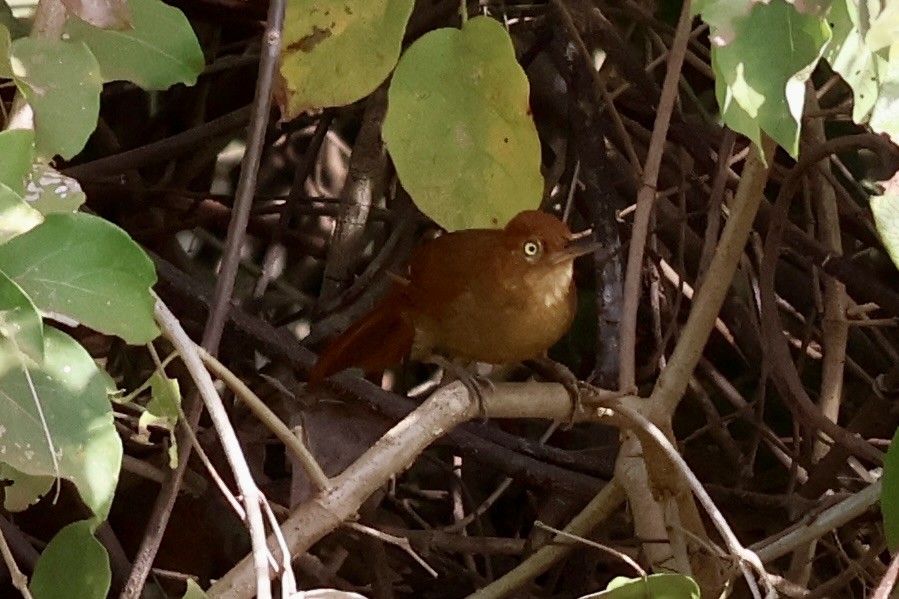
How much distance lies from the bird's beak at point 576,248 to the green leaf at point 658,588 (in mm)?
865

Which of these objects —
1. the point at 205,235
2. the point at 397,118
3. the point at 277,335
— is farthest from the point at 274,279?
the point at 397,118

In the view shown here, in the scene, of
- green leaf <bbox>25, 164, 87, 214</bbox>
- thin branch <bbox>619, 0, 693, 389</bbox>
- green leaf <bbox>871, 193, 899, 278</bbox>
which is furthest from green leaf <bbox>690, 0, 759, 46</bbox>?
thin branch <bbox>619, 0, 693, 389</bbox>

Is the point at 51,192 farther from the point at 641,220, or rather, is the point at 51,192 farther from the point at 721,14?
the point at 641,220

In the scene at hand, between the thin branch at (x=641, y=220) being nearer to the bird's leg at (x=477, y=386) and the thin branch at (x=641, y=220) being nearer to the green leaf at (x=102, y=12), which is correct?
the bird's leg at (x=477, y=386)

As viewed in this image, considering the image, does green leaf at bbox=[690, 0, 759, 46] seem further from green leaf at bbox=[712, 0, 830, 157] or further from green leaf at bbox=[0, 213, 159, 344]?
green leaf at bbox=[0, 213, 159, 344]

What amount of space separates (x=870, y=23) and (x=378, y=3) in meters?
0.57

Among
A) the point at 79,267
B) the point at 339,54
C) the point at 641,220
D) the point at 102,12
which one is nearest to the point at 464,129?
the point at 339,54

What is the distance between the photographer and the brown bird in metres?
1.78

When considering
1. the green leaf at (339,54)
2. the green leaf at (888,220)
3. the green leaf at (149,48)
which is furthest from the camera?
the green leaf at (339,54)

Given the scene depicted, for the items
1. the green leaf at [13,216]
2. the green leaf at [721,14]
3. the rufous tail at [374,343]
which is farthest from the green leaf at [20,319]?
the rufous tail at [374,343]

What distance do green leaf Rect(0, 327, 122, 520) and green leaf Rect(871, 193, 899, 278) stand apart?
Result: 0.55m

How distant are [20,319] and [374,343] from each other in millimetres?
1111

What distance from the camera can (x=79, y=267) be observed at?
82cm

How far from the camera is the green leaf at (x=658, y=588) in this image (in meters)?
0.93
